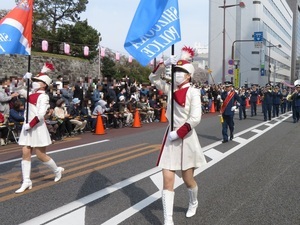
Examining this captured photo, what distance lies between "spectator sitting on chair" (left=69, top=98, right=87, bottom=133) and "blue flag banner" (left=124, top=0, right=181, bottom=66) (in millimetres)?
8770

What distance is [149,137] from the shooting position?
1239 cm

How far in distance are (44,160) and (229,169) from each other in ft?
12.3

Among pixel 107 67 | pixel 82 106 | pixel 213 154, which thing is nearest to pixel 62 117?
pixel 82 106

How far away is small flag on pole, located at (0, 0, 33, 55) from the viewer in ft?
19.6

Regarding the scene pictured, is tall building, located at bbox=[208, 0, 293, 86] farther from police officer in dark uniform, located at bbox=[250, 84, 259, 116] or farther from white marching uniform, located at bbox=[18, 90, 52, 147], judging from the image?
white marching uniform, located at bbox=[18, 90, 52, 147]

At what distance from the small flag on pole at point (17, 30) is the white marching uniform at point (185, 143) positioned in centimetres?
315

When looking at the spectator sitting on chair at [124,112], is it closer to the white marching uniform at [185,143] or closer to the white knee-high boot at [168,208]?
the white marching uniform at [185,143]

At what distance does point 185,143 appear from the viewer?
4375 mm

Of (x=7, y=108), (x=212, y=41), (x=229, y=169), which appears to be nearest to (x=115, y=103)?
(x=7, y=108)

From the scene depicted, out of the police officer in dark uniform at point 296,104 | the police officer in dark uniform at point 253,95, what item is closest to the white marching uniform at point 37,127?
the police officer in dark uniform at point 296,104

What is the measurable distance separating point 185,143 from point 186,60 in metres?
1.04

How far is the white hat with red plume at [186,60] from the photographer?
436 centimetres

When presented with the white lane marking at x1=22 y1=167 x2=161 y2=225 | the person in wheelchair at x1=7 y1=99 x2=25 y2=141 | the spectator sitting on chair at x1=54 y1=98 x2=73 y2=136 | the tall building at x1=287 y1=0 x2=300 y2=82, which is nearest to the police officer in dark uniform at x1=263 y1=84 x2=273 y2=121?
the spectator sitting on chair at x1=54 y1=98 x2=73 y2=136

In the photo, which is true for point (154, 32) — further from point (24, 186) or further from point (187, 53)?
point (24, 186)
